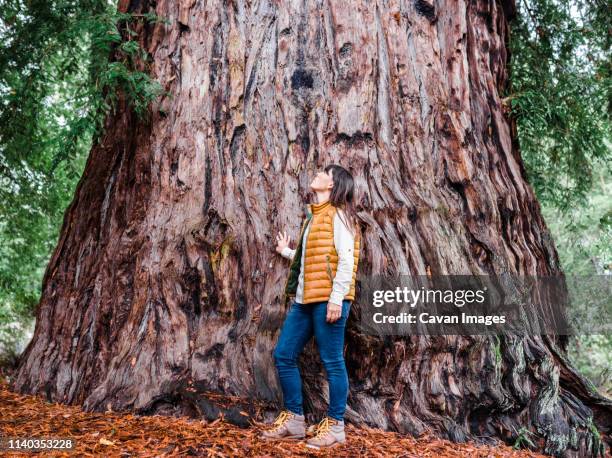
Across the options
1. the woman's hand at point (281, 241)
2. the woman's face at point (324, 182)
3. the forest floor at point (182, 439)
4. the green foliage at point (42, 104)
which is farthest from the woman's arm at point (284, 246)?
the green foliage at point (42, 104)

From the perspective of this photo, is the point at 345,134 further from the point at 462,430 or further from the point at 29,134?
the point at 29,134

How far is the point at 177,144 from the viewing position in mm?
5266

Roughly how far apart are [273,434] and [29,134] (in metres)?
4.69

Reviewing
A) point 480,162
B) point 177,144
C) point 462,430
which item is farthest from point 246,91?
point 462,430

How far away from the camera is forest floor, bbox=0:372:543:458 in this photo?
12.6 feet

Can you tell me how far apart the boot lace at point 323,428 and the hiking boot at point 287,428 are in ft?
0.39

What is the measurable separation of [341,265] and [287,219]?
3.21ft

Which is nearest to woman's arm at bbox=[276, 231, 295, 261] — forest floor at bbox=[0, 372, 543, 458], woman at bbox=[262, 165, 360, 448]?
woman at bbox=[262, 165, 360, 448]

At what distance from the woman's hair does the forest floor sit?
1426 mm

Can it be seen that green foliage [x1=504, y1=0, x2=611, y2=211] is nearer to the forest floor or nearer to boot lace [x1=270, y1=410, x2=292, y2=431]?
the forest floor

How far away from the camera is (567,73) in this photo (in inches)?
274

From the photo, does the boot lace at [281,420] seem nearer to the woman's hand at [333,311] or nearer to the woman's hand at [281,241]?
the woman's hand at [333,311]

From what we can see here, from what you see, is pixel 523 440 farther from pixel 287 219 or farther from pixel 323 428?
pixel 287 219

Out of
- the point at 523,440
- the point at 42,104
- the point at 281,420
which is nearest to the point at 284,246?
the point at 281,420
